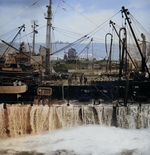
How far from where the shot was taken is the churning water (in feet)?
37.4

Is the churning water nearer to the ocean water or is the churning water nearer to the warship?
the ocean water

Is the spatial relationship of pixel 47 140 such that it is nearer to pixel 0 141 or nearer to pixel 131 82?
pixel 0 141

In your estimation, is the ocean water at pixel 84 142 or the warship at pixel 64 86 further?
the warship at pixel 64 86

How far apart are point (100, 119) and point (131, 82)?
4080 mm

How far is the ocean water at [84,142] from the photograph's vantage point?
1015cm

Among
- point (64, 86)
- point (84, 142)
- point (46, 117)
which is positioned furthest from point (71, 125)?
point (64, 86)

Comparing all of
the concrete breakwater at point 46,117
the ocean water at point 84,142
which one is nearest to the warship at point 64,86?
the concrete breakwater at point 46,117

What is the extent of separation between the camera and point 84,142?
10969mm

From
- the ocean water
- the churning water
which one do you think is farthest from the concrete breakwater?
the ocean water

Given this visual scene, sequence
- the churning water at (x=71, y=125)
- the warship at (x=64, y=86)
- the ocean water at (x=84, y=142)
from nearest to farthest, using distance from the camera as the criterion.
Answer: the ocean water at (x=84, y=142) → the churning water at (x=71, y=125) → the warship at (x=64, y=86)

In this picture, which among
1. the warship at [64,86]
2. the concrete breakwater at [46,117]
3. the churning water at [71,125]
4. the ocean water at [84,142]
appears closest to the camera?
the ocean water at [84,142]

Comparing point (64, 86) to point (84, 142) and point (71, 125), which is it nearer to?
point (71, 125)

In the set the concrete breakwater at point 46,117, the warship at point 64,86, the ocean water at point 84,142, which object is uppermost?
the warship at point 64,86

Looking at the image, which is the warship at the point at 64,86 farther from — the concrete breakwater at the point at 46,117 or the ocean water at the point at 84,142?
the ocean water at the point at 84,142
